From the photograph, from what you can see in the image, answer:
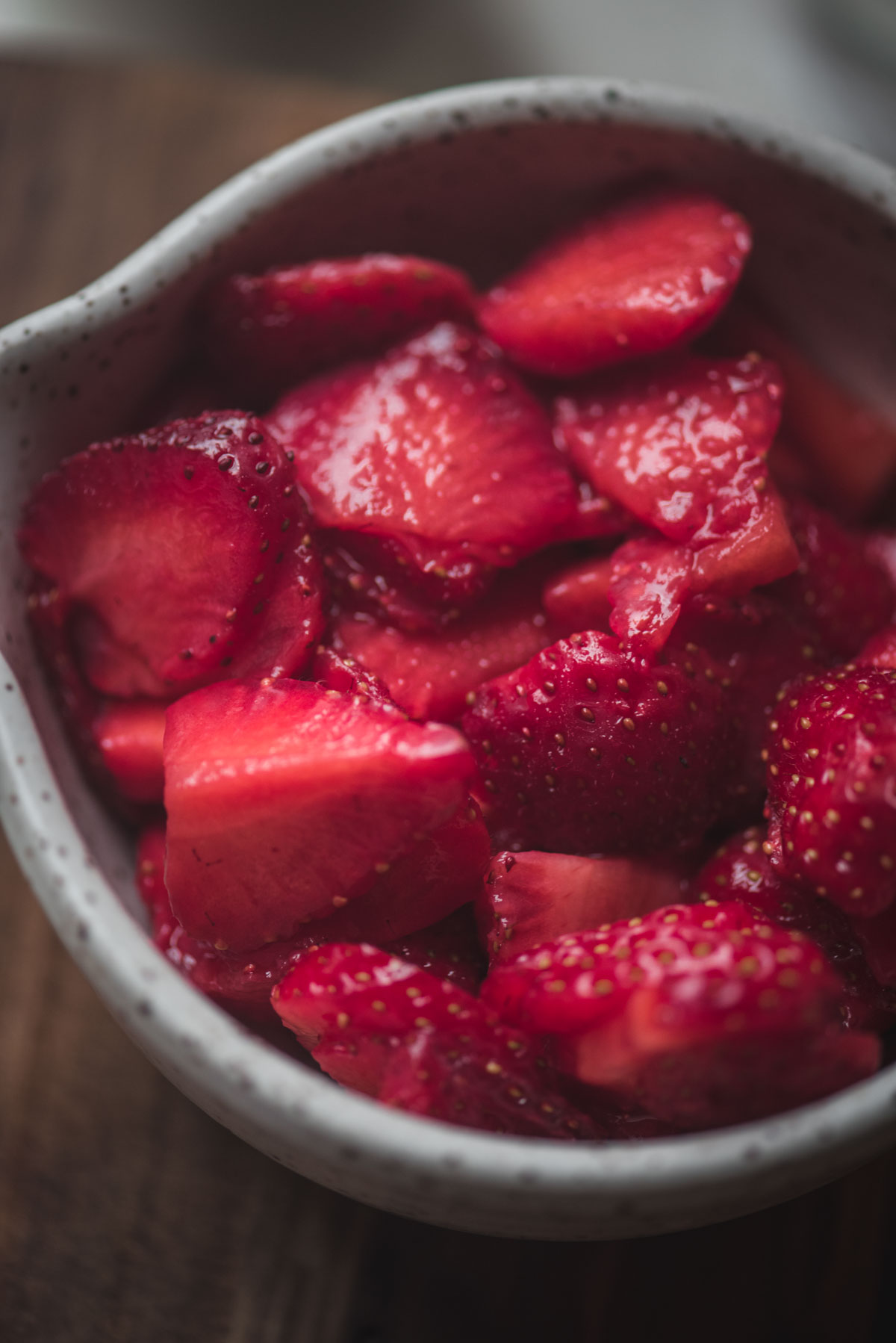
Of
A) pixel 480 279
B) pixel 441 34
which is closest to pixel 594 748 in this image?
pixel 480 279

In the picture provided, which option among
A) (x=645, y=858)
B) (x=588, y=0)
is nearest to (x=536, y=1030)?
(x=645, y=858)

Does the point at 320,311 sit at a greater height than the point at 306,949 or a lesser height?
greater

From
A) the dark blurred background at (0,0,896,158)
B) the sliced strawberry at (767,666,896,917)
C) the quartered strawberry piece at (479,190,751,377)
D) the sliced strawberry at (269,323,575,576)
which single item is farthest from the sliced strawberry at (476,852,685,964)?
the dark blurred background at (0,0,896,158)

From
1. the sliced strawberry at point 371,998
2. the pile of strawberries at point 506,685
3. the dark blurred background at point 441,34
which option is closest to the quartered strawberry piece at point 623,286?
the pile of strawberries at point 506,685

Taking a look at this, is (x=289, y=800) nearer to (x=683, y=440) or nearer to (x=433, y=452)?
(x=433, y=452)

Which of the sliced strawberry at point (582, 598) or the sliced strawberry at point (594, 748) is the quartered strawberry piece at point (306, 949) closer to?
the sliced strawberry at point (594, 748)

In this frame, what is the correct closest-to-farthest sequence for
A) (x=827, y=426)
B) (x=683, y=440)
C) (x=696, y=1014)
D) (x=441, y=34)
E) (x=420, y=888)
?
1. (x=696, y=1014)
2. (x=420, y=888)
3. (x=683, y=440)
4. (x=827, y=426)
5. (x=441, y=34)
